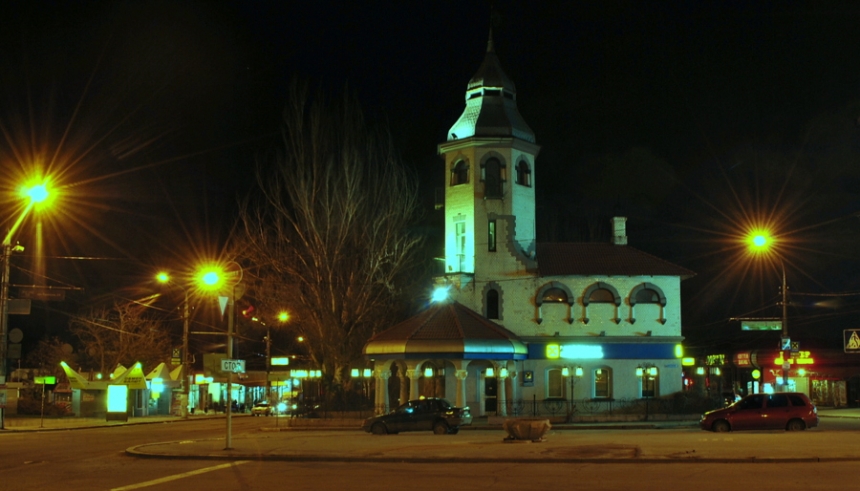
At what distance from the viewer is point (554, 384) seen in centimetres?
4831

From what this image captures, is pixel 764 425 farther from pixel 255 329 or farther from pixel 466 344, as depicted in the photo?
pixel 255 329

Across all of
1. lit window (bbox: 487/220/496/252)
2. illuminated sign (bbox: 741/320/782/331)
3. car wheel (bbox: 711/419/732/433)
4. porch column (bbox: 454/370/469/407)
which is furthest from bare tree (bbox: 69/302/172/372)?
car wheel (bbox: 711/419/732/433)

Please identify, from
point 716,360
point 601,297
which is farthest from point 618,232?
point 716,360

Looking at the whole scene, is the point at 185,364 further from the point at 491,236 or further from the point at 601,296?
the point at 601,296

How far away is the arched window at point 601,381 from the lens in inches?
1897

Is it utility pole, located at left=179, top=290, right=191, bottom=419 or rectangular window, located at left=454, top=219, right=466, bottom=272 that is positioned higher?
rectangular window, located at left=454, top=219, right=466, bottom=272

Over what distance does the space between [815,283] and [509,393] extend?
3421cm

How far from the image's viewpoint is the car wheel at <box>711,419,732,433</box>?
1299 inches

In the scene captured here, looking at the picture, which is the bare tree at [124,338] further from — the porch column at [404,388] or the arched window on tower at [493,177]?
the arched window on tower at [493,177]

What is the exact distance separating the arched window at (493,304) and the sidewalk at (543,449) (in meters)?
16.9

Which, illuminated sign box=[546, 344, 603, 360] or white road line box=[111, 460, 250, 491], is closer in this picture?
white road line box=[111, 460, 250, 491]

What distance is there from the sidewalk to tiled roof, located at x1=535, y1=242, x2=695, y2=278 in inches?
668

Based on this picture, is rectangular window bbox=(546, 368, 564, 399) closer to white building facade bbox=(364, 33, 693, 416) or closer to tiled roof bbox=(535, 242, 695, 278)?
white building facade bbox=(364, 33, 693, 416)

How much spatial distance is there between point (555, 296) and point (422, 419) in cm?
1558
